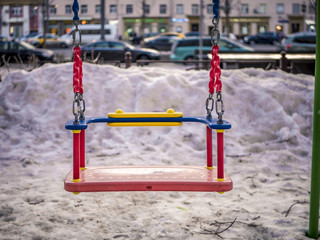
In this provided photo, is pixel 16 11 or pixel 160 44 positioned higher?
pixel 16 11

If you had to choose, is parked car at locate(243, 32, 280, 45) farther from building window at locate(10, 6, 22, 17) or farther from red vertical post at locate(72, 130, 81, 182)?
red vertical post at locate(72, 130, 81, 182)

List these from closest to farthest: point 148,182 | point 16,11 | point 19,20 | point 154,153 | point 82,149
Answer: point 148,182 < point 82,149 < point 154,153 < point 16,11 < point 19,20

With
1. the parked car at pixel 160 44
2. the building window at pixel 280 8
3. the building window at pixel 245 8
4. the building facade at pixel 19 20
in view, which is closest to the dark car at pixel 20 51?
the parked car at pixel 160 44

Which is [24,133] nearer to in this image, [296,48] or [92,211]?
[92,211]

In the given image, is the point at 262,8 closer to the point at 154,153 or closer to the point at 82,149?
the point at 154,153

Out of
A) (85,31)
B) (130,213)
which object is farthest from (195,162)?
(85,31)

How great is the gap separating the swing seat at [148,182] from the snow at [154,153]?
25.1 inches

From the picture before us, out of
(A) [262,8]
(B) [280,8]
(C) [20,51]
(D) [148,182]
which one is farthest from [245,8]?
(D) [148,182]

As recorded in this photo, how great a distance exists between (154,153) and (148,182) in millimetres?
3780

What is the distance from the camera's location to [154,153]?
24.5 ft

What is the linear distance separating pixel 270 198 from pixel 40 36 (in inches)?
1551

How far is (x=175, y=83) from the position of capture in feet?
31.3

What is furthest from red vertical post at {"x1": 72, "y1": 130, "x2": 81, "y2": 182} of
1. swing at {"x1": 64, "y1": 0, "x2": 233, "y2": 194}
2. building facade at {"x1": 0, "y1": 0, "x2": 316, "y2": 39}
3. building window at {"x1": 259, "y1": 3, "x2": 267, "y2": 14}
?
building window at {"x1": 259, "y1": 3, "x2": 267, "y2": 14}

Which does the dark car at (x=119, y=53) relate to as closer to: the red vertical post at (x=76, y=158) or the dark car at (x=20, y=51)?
the dark car at (x=20, y=51)
